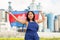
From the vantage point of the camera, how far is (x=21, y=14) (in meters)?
42.0

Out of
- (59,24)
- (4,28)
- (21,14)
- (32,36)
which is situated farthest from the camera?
(59,24)

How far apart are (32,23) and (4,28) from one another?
3156 cm

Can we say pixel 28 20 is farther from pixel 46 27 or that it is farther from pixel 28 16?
pixel 46 27

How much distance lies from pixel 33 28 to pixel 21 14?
37500 millimetres

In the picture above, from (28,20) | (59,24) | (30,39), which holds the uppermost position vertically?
(28,20)

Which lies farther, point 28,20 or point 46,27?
point 46,27

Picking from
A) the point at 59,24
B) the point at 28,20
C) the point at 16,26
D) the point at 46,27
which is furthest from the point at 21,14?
the point at 28,20

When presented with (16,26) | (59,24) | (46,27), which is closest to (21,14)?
(16,26)

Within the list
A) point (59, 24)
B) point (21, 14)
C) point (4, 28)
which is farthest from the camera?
point (59, 24)

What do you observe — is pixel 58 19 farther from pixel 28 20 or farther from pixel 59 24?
pixel 28 20

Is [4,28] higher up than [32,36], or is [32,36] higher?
[32,36]

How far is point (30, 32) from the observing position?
4539 mm

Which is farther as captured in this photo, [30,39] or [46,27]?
[46,27]

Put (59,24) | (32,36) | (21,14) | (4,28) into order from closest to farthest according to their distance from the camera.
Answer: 1. (32,36)
2. (4,28)
3. (21,14)
4. (59,24)
